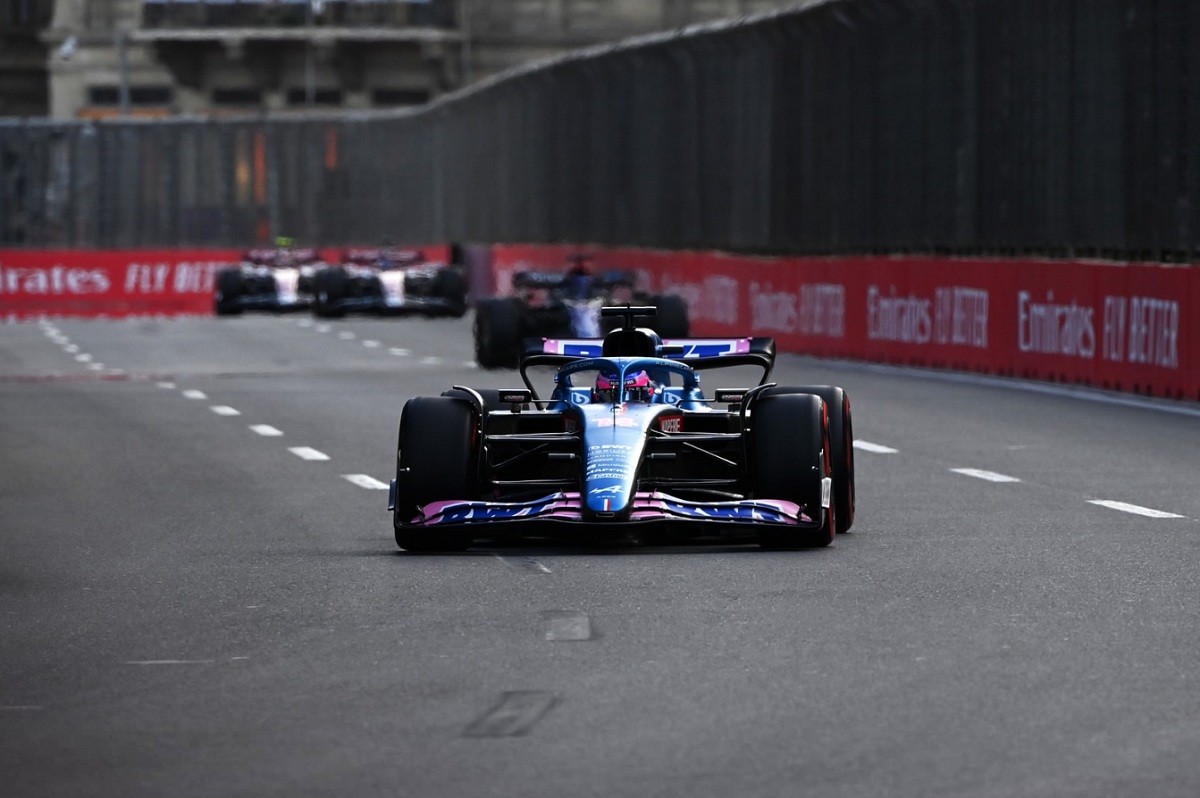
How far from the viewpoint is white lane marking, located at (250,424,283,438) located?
67.9 ft

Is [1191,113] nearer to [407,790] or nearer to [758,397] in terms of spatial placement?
[758,397]

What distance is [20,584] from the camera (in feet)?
38.2

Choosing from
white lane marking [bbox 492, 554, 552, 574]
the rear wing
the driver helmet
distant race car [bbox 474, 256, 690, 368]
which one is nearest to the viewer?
white lane marking [bbox 492, 554, 552, 574]

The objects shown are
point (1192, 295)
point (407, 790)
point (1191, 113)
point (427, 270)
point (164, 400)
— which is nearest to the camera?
point (407, 790)

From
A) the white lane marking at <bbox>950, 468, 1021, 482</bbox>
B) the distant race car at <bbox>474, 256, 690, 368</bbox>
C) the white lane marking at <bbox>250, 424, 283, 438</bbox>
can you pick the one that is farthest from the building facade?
the white lane marking at <bbox>950, 468, 1021, 482</bbox>

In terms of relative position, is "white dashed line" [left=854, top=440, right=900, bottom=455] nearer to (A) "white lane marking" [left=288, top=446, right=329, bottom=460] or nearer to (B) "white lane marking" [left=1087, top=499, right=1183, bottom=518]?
(A) "white lane marking" [left=288, top=446, right=329, bottom=460]

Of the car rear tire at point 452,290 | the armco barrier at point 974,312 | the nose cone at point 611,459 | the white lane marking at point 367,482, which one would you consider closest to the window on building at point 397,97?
the car rear tire at point 452,290

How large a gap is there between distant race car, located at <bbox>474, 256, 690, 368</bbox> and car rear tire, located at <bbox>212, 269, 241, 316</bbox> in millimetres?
15878

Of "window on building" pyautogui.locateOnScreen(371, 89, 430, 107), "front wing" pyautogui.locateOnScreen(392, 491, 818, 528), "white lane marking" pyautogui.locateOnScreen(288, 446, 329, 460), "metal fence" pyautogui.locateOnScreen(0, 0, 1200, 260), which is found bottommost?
"white lane marking" pyautogui.locateOnScreen(288, 446, 329, 460)

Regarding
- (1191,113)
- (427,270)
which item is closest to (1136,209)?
(1191,113)

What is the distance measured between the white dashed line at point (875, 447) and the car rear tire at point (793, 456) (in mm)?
6061

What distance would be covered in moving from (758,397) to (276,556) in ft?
6.59

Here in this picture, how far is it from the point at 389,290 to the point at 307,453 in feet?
91.7

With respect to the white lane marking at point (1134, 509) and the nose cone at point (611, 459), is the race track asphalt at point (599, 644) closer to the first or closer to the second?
the white lane marking at point (1134, 509)
